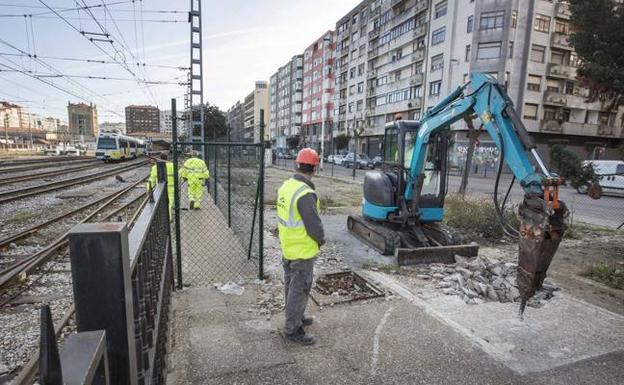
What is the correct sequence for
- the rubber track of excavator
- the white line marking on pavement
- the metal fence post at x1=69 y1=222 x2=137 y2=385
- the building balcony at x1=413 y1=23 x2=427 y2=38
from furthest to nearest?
the building balcony at x1=413 y1=23 x2=427 y2=38, the rubber track of excavator, the white line marking on pavement, the metal fence post at x1=69 y1=222 x2=137 y2=385

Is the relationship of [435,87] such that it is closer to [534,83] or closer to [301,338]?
[534,83]

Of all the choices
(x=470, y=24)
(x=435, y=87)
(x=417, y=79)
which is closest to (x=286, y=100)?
(x=417, y=79)


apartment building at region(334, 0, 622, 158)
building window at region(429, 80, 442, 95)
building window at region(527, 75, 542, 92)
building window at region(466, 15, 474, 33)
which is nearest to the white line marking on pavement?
apartment building at region(334, 0, 622, 158)

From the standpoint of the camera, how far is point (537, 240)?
3562 millimetres

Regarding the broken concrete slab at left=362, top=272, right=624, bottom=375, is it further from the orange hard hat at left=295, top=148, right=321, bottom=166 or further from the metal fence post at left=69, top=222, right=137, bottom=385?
the metal fence post at left=69, top=222, right=137, bottom=385

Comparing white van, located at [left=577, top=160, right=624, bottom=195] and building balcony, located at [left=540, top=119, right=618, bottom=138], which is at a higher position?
building balcony, located at [left=540, top=119, right=618, bottom=138]

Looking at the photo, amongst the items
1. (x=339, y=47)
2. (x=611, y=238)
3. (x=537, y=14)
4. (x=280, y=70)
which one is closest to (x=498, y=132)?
(x=611, y=238)

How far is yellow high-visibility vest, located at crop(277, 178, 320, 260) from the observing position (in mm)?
3736

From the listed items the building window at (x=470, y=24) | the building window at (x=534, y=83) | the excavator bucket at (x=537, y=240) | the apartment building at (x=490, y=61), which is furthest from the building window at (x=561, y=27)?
the excavator bucket at (x=537, y=240)

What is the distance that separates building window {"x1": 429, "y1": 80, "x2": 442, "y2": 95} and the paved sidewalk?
137 ft

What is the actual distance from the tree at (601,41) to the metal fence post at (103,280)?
768 cm


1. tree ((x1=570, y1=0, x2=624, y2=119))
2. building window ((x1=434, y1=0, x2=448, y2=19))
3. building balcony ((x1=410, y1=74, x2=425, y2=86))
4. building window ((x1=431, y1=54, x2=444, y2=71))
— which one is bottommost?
tree ((x1=570, y1=0, x2=624, y2=119))

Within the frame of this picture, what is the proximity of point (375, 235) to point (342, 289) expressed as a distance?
247 centimetres

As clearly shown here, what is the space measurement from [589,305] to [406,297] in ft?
8.21
